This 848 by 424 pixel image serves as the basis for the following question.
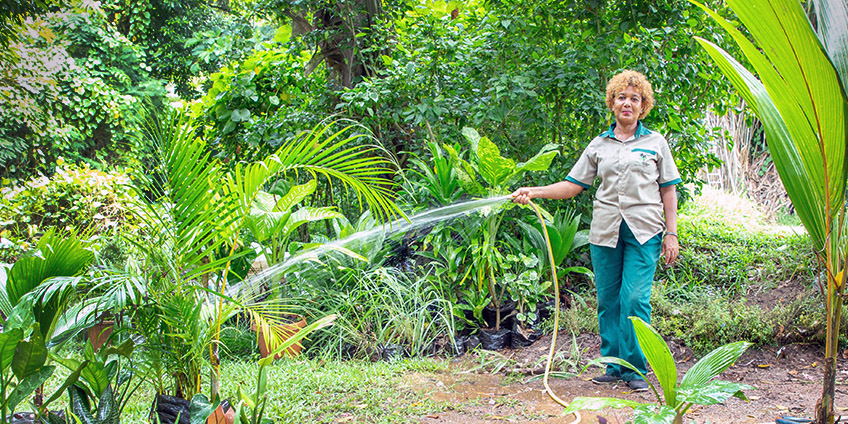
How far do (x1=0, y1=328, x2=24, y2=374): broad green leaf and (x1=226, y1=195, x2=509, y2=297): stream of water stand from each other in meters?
1.89

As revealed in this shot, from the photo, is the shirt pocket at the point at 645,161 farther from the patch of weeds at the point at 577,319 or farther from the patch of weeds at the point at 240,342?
the patch of weeds at the point at 240,342

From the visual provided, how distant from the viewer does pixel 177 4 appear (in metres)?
10.4

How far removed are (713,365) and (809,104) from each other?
0.84 m

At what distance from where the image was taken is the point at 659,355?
169cm

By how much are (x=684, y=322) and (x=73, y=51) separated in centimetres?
1023

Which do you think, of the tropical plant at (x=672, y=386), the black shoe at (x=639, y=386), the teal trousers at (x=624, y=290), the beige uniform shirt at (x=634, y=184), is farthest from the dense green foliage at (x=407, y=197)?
the tropical plant at (x=672, y=386)

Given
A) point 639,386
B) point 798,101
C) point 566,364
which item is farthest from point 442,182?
point 798,101

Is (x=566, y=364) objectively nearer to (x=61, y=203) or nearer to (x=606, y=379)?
(x=606, y=379)

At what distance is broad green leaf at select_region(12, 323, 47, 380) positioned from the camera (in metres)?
1.72

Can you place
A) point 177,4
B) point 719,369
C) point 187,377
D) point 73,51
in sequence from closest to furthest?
1. point 719,369
2. point 187,377
3. point 73,51
4. point 177,4

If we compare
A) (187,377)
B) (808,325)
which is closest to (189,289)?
(187,377)

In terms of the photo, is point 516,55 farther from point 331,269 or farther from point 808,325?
point 808,325

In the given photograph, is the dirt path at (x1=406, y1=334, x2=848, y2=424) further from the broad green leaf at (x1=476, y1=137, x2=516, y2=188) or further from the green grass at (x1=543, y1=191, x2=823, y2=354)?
the broad green leaf at (x1=476, y1=137, x2=516, y2=188)

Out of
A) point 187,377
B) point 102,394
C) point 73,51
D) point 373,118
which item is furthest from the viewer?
point 73,51
